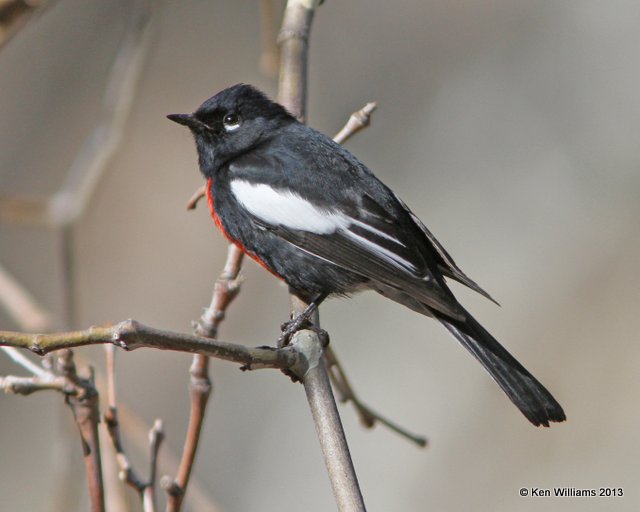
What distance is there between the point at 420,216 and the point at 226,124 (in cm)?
227

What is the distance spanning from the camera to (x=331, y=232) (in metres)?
3.06

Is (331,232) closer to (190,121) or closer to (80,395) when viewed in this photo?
(190,121)

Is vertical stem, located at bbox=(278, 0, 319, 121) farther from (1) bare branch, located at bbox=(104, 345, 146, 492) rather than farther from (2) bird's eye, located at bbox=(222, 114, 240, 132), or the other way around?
(1) bare branch, located at bbox=(104, 345, 146, 492)

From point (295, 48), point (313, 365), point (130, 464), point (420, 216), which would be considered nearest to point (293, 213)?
point (295, 48)

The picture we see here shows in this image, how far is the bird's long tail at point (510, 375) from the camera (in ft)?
9.15

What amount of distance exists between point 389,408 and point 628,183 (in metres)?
2.03

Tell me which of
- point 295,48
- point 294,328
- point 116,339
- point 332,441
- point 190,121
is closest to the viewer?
point 116,339

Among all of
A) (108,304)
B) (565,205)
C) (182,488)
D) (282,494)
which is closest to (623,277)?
(565,205)

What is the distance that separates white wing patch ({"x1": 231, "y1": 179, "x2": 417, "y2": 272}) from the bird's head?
14.5 inches

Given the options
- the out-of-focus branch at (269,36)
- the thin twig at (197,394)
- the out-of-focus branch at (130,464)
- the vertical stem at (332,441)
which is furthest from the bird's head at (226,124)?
the out-of-focus branch at (130,464)

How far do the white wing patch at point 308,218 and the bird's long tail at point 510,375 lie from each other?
299 millimetres

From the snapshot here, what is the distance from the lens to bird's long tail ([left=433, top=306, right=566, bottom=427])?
2789 mm

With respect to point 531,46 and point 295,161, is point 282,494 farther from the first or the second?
point 531,46

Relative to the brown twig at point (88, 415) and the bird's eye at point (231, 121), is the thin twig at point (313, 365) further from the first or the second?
the brown twig at point (88, 415)
